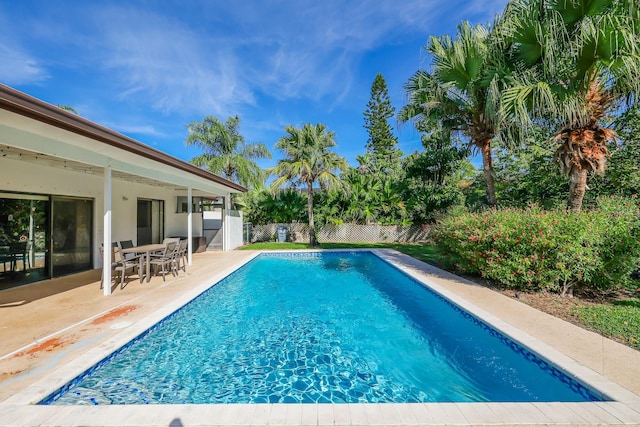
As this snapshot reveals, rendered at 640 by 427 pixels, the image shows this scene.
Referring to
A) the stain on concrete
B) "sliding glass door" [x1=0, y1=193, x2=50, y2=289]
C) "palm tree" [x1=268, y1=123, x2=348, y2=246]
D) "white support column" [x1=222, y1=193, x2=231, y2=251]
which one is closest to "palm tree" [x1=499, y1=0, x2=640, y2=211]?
the stain on concrete

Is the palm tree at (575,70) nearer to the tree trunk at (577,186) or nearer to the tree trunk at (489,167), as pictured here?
the tree trunk at (577,186)

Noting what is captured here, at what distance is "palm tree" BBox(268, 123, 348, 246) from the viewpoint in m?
15.7

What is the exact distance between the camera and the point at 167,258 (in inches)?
328

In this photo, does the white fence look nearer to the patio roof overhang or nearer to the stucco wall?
the stucco wall

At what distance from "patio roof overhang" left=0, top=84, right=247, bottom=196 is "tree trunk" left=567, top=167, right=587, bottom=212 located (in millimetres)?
10813

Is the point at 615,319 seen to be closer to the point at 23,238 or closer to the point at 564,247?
the point at 564,247

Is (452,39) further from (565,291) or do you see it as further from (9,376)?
(9,376)

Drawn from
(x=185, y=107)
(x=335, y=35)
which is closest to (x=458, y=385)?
(x=335, y=35)

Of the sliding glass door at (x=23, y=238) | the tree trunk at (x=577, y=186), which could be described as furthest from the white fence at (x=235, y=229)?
the tree trunk at (x=577, y=186)

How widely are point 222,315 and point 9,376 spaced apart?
3.05m

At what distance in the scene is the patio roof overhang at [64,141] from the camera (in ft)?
12.3

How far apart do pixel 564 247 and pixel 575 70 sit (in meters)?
4.27

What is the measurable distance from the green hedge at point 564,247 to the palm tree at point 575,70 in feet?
4.26

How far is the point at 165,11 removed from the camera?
1049cm
